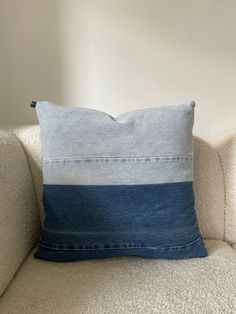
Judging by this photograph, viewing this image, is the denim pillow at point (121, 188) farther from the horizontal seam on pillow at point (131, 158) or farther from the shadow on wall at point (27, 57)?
the shadow on wall at point (27, 57)

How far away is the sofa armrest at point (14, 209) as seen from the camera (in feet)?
3.20

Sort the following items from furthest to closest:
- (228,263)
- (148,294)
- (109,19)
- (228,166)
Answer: (109,19) < (228,166) < (228,263) < (148,294)

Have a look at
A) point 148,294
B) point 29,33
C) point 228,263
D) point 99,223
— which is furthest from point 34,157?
point 228,263

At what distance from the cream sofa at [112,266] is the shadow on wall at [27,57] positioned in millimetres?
212

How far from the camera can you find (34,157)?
1.23 m

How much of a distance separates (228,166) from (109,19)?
27.8 inches

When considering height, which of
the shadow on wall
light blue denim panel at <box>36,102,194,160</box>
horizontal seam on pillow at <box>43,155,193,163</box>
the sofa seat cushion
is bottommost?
the sofa seat cushion

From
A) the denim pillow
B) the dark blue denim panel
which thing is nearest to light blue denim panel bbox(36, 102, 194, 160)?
the denim pillow

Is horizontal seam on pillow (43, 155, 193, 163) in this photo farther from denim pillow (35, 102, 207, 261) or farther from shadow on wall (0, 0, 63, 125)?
shadow on wall (0, 0, 63, 125)

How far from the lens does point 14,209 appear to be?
41.5 inches

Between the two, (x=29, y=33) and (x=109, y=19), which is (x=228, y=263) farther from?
(x=29, y=33)

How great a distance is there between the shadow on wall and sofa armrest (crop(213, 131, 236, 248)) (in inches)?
26.5

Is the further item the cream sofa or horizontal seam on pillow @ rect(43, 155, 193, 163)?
horizontal seam on pillow @ rect(43, 155, 193, 163)

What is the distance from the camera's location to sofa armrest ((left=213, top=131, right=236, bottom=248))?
3.99 ft
